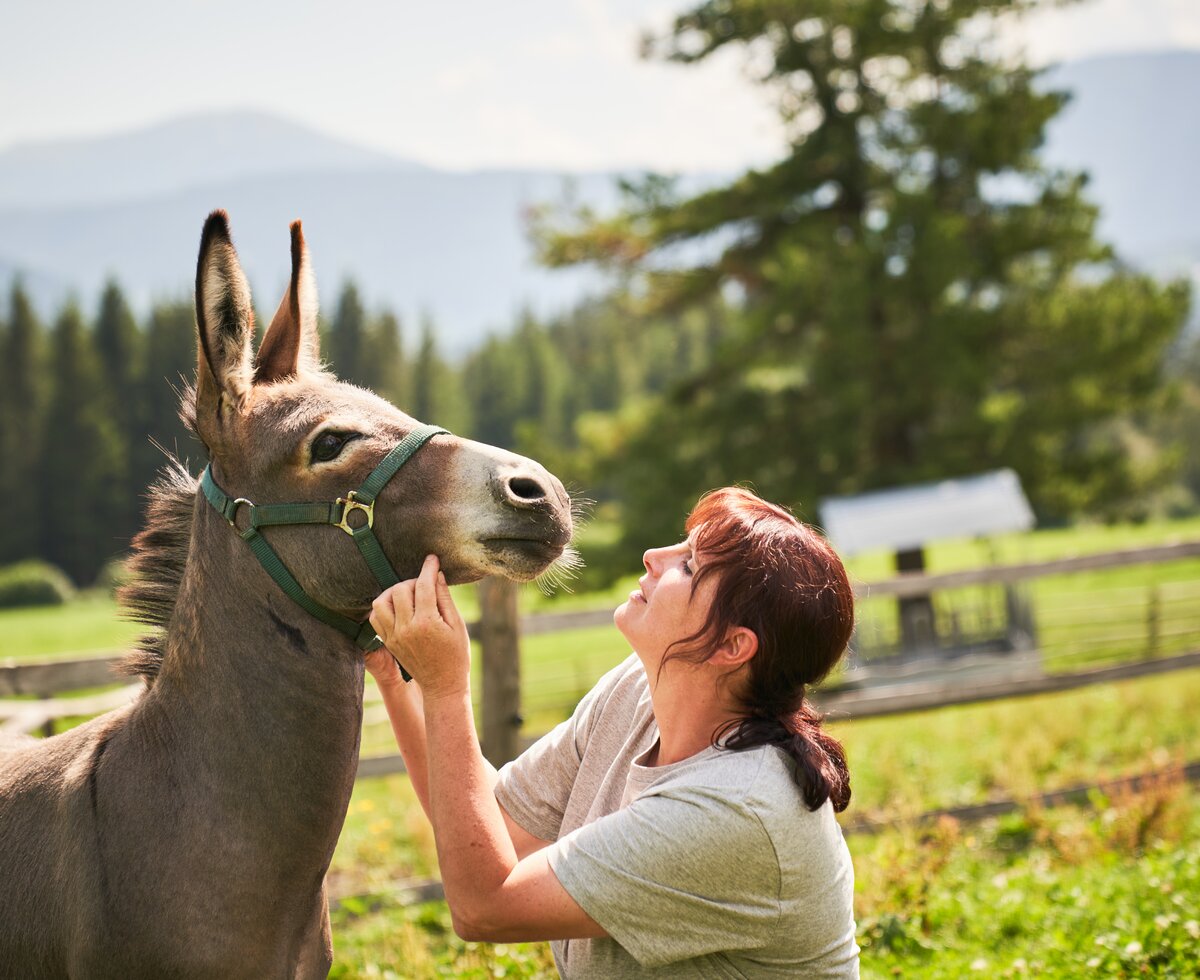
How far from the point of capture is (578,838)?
1815 millimetres

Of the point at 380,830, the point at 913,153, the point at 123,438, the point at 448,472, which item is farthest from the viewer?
the point at 123,438

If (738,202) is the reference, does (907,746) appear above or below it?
below

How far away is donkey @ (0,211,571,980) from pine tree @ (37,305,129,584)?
51089 mm

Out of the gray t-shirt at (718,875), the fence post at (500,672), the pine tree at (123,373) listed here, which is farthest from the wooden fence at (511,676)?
the pine tree at (123,373)

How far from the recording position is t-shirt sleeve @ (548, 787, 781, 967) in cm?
174

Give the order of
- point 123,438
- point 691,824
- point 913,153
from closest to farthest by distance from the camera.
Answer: point 691,824, point 913,153, point 123,438

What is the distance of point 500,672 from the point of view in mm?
5430

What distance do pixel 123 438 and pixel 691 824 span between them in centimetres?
5453

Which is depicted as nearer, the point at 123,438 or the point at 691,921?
the point at 691,921

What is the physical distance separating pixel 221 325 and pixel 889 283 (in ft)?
46.6

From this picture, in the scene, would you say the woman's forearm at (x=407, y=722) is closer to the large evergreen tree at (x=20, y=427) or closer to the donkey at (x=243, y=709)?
the donkey at (x=243, y=709)

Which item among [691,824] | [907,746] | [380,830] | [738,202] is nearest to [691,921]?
[691,824]

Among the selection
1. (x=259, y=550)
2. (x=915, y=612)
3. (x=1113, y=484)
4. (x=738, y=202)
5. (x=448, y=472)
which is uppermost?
(x=738, y=202)

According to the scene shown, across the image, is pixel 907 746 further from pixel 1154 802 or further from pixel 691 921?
pixel 691 921
